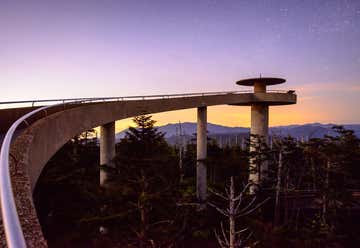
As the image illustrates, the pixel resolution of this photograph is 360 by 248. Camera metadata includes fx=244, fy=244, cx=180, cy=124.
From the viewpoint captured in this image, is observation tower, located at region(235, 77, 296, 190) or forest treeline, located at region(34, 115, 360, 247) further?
observation tower, located at region(235, 77, 296, 190)

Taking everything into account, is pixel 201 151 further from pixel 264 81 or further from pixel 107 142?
pixel 264 81

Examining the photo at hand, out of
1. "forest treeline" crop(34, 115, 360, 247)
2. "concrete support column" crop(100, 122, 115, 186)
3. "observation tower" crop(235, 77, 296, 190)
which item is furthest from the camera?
"observation tower" crop(235, 77, 296, 190)

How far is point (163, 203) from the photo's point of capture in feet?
36.3

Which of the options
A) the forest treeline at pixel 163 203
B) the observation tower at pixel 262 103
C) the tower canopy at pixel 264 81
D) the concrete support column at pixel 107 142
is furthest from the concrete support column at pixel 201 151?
the concrete support column at pixel 107 142

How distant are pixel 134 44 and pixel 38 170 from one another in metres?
12.4

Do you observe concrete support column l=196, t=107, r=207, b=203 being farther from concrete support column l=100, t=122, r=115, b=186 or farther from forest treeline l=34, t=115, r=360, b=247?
concrete support column l=100, t=122, r=115, b=186

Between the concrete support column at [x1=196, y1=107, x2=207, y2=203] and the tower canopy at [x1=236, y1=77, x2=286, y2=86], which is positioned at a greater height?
the tower canopy at [x1=236, y1=77, x2=286, y2=86]

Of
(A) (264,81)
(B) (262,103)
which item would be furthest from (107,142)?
(A) (264,81)

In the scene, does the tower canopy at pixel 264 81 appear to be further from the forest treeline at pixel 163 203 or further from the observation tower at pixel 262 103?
the forest treeline at pixel 163 203

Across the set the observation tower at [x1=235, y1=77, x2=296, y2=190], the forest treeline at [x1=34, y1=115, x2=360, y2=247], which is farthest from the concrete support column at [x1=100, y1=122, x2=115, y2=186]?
the observation tower at [x1=235, y1=77, x2=296, y2=190]

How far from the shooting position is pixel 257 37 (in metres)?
17.7

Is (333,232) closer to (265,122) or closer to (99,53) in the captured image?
(265,122)

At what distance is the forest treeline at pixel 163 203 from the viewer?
10516 millimetres

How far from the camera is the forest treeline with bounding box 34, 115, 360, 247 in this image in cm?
1052
